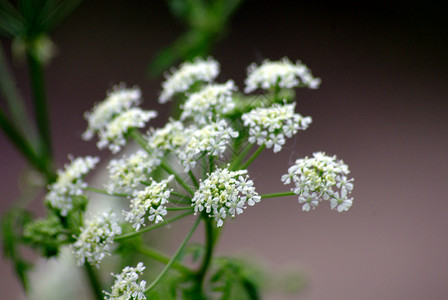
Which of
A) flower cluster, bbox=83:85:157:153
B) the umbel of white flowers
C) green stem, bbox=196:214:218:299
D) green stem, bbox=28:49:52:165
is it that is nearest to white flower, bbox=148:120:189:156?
the umbel of white flowers

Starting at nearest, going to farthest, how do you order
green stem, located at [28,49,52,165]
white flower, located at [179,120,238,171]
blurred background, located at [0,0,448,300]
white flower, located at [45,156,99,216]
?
white flower, located at [179,120,238,171] < white flower, located at [45,156,99,216] < green stem, located at [28,49,52,165] < blurred background, located at [0,0,448,300]

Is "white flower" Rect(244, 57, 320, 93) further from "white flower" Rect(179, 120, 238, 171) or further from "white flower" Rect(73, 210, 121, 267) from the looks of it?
"white flower" Rect(73, 210, 121, 267)

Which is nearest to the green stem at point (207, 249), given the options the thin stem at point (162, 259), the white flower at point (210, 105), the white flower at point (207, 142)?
the thin stem at point (162, 259)

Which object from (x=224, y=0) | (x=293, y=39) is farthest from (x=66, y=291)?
(x=293, y=39)

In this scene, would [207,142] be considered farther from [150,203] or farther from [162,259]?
[162,259]

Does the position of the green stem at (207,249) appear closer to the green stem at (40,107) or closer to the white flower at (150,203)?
the white flower at (150,203)

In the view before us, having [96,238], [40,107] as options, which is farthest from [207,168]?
[40,107]

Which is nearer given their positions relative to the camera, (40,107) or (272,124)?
(272,124)
